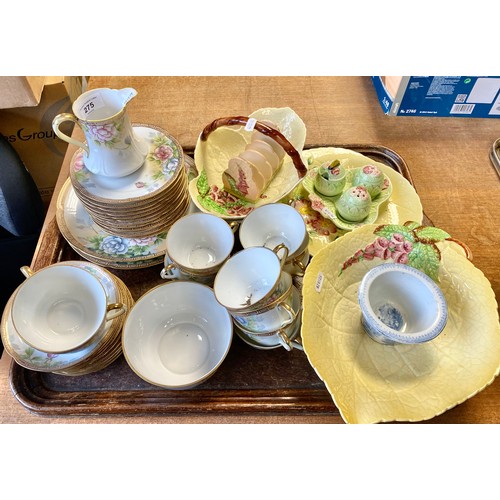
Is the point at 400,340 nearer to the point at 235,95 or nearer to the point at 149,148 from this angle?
the point at 149,148

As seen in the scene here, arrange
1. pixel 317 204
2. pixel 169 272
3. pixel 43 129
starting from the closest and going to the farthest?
1. pixel 169 272
2. pixel 317 204
3. pixel 43 129

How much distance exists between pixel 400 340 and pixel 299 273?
22 cm

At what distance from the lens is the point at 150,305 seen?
0.75 meters

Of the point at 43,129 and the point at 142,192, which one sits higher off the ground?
the point at 142,192

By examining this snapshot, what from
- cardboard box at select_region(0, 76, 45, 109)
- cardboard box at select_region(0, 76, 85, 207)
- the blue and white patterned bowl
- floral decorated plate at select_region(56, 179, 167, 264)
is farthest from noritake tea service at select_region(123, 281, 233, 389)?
cardboard box at select_region(0, 76, 85, 207)

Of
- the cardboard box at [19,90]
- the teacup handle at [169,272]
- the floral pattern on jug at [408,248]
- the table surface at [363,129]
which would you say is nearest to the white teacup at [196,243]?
the teacup handle at [169,272]

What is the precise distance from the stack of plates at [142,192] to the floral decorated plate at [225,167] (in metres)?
0.06

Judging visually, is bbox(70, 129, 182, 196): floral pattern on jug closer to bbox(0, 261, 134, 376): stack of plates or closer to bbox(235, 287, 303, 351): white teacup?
bbox(0, 261, 134, 376): stack of plates

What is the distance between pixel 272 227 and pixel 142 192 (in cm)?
26

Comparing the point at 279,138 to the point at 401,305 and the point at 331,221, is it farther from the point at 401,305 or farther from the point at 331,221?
the point at 401,305

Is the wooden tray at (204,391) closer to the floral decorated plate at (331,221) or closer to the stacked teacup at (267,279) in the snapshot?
the stacked teacup at (267,279)

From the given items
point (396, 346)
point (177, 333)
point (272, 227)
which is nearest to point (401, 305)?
point (396, 346)

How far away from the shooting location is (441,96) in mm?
1080

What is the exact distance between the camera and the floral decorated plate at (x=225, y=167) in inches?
34.9
